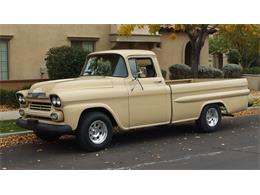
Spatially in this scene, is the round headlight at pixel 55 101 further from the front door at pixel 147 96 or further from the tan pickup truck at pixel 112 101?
the front door at pixel 147 96

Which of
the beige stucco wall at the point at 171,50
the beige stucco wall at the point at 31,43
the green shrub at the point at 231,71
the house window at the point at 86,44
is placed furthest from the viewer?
the green shrub at the point at 231,71

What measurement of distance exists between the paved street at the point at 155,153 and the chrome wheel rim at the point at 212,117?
0.91 ft

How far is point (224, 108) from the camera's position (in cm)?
1158

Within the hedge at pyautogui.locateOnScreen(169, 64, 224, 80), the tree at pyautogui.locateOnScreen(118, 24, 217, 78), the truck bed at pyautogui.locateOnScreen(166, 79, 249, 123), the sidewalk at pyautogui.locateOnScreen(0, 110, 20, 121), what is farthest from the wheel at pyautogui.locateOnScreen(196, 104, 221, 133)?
the hedge at pyautogui.locateOnScreen(169, 64, 224, 80)

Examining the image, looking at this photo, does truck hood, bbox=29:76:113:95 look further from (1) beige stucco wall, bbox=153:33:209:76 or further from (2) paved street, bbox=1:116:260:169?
(1) beige stucco wall, bbox=153:33:209:76

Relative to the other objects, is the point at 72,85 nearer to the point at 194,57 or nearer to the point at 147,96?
the point at 147,96

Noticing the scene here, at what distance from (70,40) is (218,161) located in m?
12.9

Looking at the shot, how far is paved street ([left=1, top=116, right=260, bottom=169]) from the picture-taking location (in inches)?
304

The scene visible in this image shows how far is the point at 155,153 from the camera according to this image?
28.6 feet

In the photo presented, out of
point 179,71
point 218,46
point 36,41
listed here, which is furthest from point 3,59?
point 218,46

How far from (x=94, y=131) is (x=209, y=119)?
3.48 m

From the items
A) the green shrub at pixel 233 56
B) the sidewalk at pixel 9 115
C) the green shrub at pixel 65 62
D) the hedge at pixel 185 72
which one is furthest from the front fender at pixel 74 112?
the green shrub at pixel 233 56

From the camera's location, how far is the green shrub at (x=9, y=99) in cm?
1544

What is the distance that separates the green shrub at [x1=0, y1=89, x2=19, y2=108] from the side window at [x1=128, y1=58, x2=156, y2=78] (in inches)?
266
